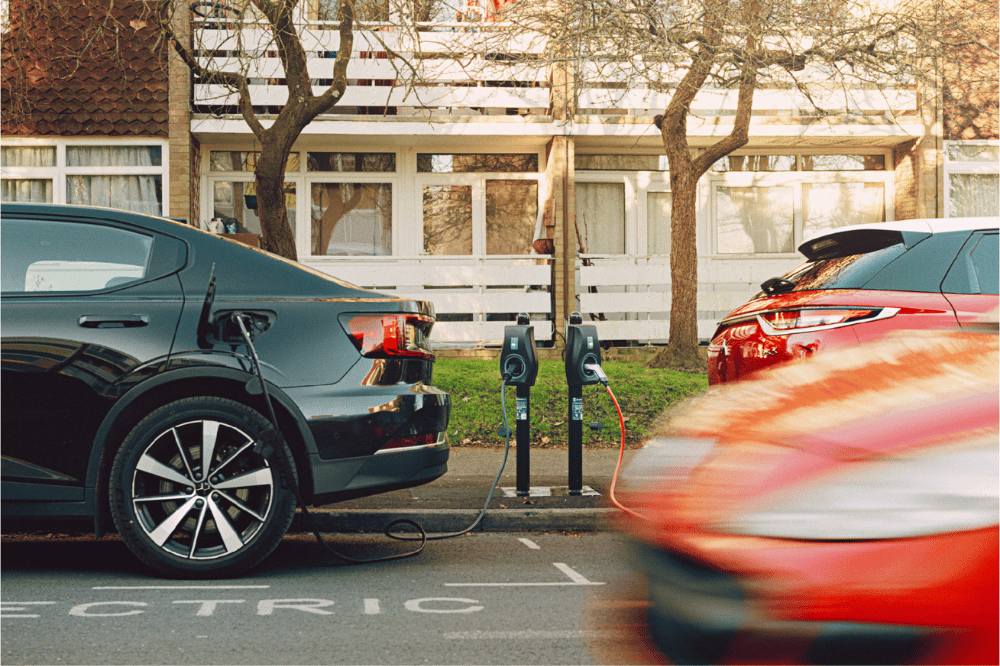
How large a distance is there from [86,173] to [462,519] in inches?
447

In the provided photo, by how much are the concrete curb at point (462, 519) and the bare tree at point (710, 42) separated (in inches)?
238

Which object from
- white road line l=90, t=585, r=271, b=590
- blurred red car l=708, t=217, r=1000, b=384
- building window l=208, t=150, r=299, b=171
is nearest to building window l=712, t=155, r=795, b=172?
building window l=208, t=150, r=299, b=171

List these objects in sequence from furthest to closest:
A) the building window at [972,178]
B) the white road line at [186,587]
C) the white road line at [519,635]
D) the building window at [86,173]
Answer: the building window at [972,178] < the building window at [86,173] < the white road line at [186,587] < the white road line at [519,635]

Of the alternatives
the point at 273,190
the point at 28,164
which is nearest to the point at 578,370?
the point at 273,190

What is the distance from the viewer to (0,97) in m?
14.6

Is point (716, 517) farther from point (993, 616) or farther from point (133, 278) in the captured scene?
point (133, 278)

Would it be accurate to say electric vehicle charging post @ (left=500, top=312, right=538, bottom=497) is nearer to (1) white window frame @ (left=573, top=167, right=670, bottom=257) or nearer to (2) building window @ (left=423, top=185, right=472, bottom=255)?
(2) building window @ (left=423, top=185, right=472, bottom=255)

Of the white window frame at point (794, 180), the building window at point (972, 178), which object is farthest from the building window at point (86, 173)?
the building window at point (972, 178)

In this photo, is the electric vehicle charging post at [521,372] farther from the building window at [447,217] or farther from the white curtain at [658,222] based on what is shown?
the white curtain at [658,222]

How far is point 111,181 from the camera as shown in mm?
15141

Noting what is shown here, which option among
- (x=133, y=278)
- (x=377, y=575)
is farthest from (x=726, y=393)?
(x=133, y=278)

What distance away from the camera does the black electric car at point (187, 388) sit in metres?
4.68

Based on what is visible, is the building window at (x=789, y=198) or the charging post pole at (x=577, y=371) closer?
the charging post pole at (x=577, y=371)

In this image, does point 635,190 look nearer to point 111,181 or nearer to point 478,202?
point 478,202
